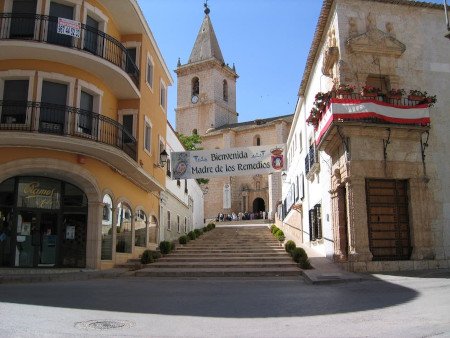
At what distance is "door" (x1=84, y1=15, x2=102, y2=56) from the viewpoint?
15938 mm

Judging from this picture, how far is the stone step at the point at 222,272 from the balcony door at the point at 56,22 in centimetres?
799

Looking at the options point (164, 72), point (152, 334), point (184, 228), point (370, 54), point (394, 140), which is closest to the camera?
point (152, 334)

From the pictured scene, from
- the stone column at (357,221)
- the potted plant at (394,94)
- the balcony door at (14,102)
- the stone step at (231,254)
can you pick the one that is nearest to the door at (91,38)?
the balcony door at (14,102)

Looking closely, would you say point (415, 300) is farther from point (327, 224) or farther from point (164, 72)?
point (164, 72)

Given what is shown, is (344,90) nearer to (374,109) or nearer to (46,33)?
(374,109)

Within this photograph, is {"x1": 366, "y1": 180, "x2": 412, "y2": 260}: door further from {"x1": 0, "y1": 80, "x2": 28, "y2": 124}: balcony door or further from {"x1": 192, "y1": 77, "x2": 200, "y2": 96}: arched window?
{"x1": 192, "y1": 77, "x2": 200, "y2": 96}: arched window

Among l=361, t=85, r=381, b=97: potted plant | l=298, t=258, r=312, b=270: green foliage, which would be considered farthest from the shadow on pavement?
l=361, t=85, r=381, b=97: potted plant

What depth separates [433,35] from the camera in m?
16.7

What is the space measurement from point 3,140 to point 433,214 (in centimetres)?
1349

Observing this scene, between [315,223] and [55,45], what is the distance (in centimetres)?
1224

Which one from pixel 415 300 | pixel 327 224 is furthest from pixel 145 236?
pixel 415 300

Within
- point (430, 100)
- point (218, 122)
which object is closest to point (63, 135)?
point (430, 100)

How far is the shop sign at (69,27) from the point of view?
1498 centimetres

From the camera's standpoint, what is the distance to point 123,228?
1803 cm
